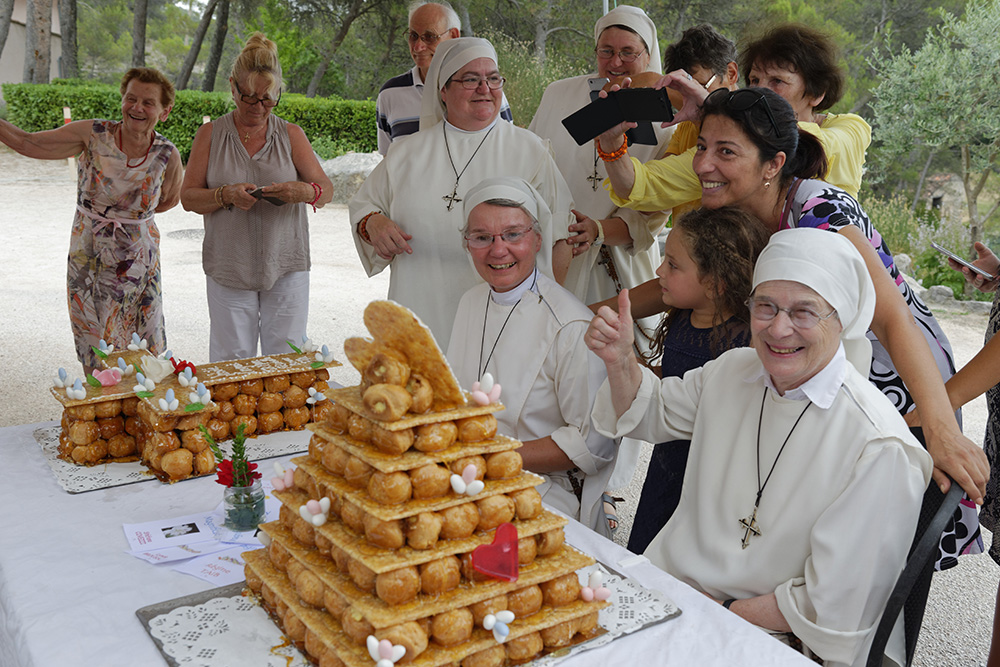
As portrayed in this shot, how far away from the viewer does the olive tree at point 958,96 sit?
546 inches

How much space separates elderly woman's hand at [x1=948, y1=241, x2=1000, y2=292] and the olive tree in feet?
38.6

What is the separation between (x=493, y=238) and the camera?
3.01 metres

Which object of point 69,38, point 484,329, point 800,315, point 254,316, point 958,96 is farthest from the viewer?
point 69,38

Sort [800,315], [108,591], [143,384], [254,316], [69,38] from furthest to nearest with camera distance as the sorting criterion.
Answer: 1. [69,38]
2. [254,316]
3. [143,384]
4. [800,315]
5. [108,591]

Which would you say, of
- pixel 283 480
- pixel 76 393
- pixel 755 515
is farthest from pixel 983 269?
pixel 76 393

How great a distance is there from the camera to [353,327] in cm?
878

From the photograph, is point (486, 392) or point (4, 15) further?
point (4, 15)

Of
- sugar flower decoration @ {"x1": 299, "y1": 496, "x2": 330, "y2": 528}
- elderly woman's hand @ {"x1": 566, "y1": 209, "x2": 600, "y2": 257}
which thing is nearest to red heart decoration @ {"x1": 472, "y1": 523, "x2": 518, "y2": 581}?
sugar flower decoration @ {"x1": 299, "y1": 496, "x2": 330, "y2": 528}

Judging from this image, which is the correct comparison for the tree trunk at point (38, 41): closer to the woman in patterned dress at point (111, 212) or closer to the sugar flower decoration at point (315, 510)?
the woman in patterned dress at point (111, 212)

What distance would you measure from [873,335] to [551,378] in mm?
1087

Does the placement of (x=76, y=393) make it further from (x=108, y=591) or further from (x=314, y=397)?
(x=108, y=591)

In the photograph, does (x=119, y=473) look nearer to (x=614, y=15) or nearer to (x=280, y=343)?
(x=280, y=343)

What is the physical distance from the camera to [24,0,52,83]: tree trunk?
20312mm

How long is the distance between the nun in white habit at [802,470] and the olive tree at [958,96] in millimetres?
13109
